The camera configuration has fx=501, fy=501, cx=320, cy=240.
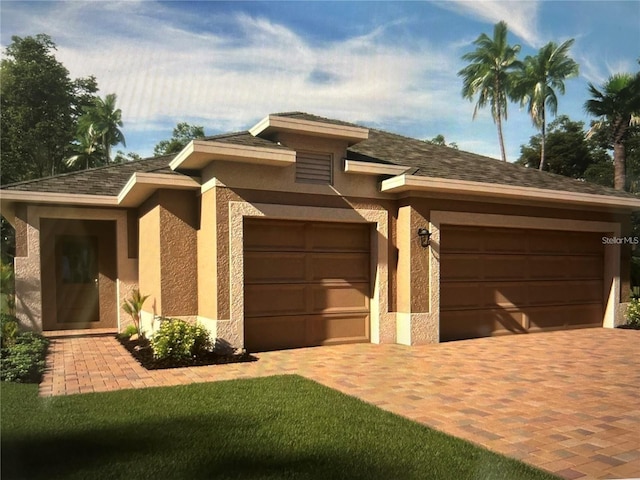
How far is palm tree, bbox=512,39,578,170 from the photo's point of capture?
25.0ft

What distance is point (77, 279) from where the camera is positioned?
1175 cm

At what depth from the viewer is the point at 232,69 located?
5.51m

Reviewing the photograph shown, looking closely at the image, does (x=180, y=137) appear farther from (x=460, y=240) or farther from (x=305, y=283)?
(x=460, y=240)

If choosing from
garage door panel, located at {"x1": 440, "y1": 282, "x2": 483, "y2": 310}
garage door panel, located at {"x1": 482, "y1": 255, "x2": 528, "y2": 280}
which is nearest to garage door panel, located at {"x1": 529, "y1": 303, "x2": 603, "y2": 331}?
garage door panel, located at {"x1": 482, "y1": 255, "x2": 528, "y2": 280}

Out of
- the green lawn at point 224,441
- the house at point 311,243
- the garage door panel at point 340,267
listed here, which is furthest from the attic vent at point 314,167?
the green lawn at point 224,441

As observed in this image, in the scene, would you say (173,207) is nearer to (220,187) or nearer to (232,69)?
(220,187)

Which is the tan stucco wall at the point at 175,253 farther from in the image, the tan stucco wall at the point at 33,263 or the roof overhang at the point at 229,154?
the tan stucco wall at the point at 33,263

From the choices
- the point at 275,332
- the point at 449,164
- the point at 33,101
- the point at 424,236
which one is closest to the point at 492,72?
the point at 424,236

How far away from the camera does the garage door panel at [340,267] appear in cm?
908

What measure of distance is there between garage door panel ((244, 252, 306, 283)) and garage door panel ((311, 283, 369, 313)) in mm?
446

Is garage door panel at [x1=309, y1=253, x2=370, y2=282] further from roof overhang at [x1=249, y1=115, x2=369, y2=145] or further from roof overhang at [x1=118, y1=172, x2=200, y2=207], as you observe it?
roof overhang at [x1=118, y1=172, x2=200, y2=207]

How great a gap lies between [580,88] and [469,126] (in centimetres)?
314

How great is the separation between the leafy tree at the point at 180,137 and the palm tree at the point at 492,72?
384cm

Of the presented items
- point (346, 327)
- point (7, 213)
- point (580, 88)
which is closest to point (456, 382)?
point (346, 327)
